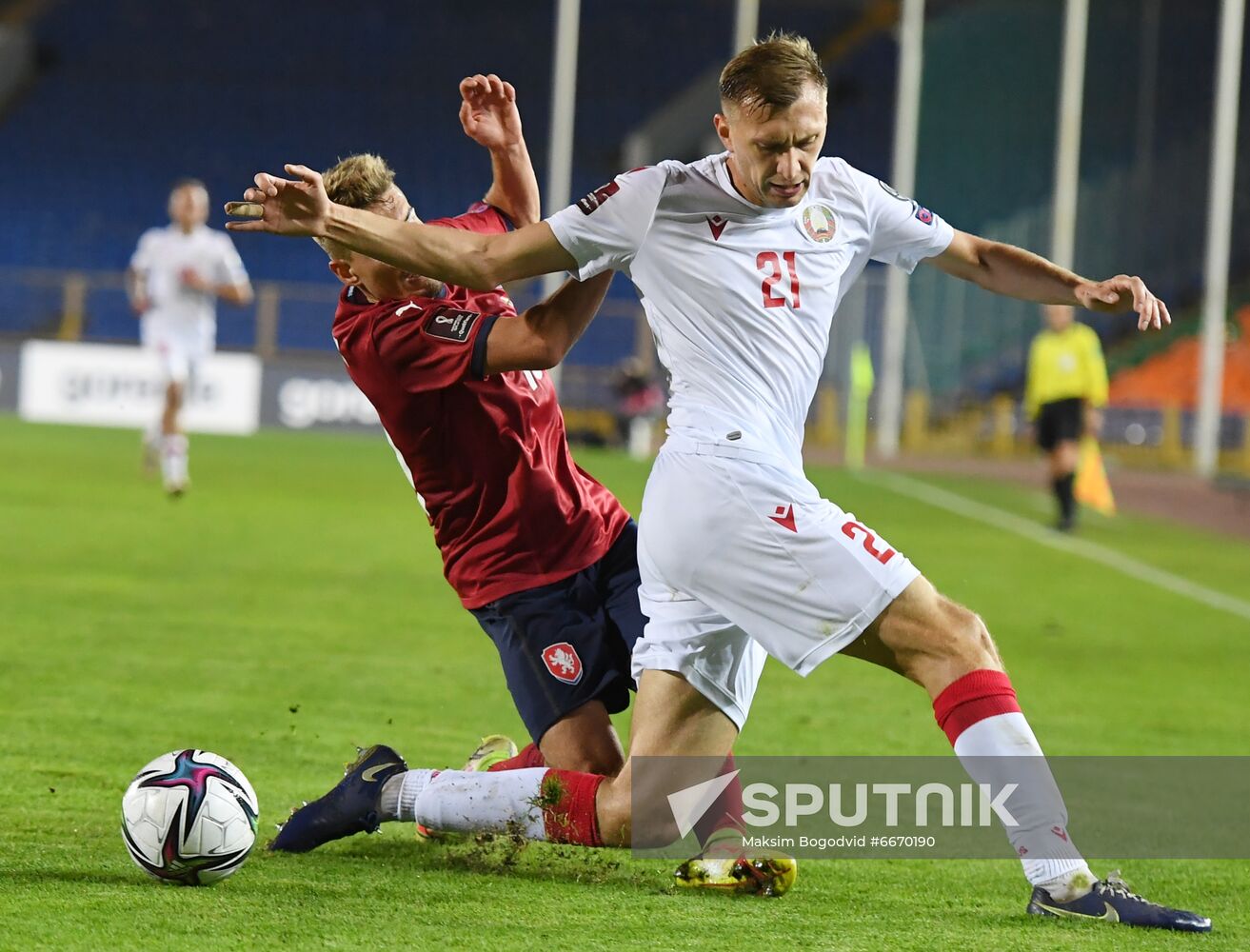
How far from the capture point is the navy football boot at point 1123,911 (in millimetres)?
3725

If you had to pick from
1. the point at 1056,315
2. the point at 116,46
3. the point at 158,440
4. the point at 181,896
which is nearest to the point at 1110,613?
the point at 1056,315

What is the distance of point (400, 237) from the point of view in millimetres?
3648

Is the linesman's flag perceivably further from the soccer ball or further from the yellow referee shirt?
the soccer ball

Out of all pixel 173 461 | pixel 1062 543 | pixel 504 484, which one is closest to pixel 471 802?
pixel 504 484

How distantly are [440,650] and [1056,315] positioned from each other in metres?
8.85

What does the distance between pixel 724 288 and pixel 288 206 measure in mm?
962

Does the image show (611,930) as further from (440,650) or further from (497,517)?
(440,650)

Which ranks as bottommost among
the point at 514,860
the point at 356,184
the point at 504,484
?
the point at 514,860

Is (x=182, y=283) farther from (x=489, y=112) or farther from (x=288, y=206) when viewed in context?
(x=288, y=206)

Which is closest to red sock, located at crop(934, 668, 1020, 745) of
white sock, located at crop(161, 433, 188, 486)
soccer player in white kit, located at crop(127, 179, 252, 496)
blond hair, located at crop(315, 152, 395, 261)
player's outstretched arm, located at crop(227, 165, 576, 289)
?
player's outstretched arm, located at crop(227, 165, 576, 289)

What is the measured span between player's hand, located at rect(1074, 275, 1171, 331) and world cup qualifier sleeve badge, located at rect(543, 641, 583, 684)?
153 centimetres

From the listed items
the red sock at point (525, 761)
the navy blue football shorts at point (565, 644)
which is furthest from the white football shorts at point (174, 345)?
the navy blue football shorts at point (565, 644)

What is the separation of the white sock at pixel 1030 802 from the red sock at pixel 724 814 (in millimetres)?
681

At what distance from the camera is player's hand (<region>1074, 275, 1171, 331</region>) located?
407 cm
